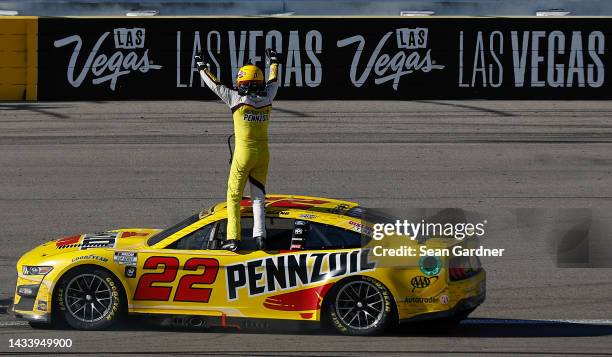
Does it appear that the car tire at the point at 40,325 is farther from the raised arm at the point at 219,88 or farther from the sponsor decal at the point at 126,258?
the raised arm at the point at 219,88

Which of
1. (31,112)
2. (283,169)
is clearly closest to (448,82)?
(283,169)

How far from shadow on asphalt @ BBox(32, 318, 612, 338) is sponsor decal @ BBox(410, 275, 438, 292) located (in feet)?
1.38

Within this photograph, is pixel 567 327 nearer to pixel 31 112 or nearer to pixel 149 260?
pixel 149 260

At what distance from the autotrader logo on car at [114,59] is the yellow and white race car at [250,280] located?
11.7m

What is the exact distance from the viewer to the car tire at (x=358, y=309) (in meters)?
9.62

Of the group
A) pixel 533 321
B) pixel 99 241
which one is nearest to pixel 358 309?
pixel 533 321

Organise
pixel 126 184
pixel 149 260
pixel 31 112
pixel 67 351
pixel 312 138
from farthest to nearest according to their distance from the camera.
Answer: pixel 31 112, pixel 312 138, pixel 126 184, pixel 149 260, pixel 67 351

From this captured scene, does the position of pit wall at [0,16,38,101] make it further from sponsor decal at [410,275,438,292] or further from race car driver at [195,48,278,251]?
sponsor decal at [410,275,438,292]

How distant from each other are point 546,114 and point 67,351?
519 inches

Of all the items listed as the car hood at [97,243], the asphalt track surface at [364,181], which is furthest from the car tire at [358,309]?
the car hood at [97,243]

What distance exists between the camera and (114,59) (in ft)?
69.7

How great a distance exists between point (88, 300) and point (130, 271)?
45 centimetres

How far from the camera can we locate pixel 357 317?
31.7 ft

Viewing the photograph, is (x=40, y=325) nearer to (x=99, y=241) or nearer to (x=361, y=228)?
(x=99, y=241)
